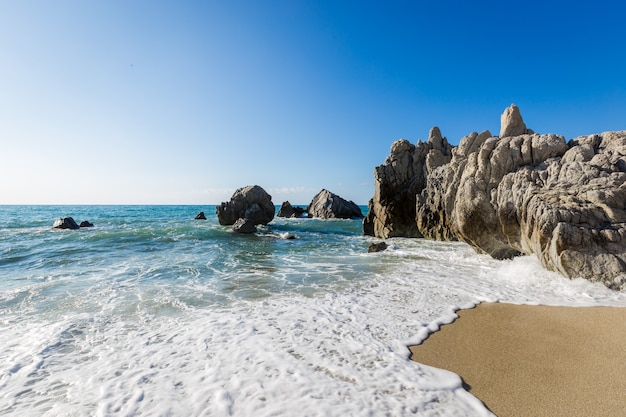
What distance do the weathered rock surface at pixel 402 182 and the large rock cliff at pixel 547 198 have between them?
10397mm

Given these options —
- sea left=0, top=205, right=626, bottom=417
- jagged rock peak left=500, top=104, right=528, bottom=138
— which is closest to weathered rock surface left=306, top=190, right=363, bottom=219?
jagged rock peak left=500, top=104, right=528, bottom=138

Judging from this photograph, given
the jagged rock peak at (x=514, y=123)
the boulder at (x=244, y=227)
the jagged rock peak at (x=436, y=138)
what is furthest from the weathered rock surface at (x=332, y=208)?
the jagged rock peak at (x=514, y=123)

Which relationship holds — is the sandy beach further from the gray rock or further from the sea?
the gray rock

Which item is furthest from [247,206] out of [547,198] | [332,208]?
[547,198]

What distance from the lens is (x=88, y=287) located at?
11.6 m

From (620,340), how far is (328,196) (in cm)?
6386

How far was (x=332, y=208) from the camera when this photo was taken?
6500cm

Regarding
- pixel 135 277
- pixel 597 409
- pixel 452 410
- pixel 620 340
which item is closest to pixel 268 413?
pixel 452 410

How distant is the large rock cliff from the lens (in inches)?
390

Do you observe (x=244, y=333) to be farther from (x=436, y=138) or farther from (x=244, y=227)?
(x=244, y=227)

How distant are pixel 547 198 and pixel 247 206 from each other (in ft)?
115

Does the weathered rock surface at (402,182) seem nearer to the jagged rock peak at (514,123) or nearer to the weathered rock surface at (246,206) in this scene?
the jagged rock peak at (514,123)

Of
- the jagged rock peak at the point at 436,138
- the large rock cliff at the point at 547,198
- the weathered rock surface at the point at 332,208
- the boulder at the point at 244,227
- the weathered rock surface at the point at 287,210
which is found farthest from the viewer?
the weathered rock surface at the point at 287,210

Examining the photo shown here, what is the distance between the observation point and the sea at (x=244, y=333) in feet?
15.1
